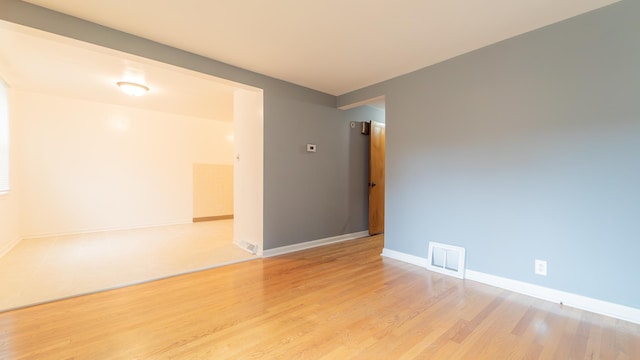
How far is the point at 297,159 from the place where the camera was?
13.5 ft

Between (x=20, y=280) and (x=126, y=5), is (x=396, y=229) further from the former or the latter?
(x=20, y=280)

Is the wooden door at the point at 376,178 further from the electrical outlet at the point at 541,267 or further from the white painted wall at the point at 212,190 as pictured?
the white painted wall at the point at 212,190

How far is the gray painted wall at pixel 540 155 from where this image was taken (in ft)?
6.99

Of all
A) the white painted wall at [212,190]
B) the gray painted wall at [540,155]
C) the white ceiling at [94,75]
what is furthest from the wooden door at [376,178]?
the white painted wall at [212,190]

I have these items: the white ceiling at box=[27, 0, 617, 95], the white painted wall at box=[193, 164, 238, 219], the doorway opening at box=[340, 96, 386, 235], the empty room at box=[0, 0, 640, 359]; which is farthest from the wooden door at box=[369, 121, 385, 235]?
the white painted wall at box=[193, 164, 238, 219]

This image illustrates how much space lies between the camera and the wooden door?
16.4ft

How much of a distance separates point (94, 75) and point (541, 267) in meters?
5.95

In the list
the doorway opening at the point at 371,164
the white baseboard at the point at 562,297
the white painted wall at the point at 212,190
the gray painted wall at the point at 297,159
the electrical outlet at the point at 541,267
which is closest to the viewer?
the white baseboard at the point at 562,297

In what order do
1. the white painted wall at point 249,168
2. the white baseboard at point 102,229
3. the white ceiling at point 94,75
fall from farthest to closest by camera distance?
the white baseboard at point 102,229
the white painted wall at point 249,168
the white ceiling at point 94,75

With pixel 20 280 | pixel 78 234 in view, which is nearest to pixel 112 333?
pixel 20 280

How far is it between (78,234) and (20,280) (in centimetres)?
279

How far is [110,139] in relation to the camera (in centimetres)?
549

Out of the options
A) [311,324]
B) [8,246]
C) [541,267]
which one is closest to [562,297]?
[541,267]

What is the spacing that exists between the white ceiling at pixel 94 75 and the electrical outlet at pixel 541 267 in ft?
13.1
